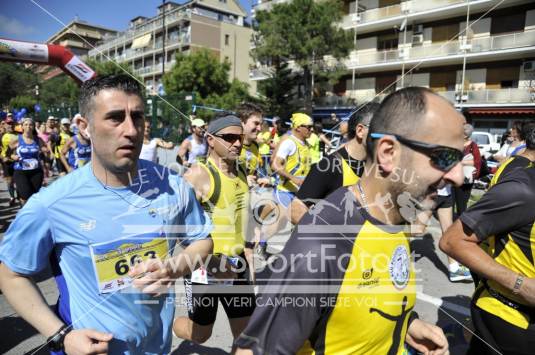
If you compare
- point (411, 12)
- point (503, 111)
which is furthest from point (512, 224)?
point (411, 12)

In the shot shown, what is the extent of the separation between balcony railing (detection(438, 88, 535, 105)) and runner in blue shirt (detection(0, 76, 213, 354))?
25135mm

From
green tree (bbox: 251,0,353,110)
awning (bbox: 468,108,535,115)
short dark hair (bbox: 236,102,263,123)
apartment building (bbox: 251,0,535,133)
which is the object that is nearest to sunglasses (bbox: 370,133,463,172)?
short dark hair (bbox: 236,102,263,123)

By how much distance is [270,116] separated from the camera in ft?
102

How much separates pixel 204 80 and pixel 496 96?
2517 centimetres

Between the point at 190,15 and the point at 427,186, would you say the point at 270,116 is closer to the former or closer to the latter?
the point at 190,15

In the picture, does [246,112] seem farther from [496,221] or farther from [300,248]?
[300,248]

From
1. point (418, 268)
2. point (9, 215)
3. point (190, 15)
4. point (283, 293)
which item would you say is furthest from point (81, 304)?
point (190, 15)

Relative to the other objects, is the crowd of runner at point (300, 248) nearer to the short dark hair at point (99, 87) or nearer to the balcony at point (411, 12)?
the short dark hair at point (99, 87)

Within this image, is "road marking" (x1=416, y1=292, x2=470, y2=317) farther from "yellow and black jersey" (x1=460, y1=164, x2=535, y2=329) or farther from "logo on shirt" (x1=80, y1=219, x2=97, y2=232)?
"logo on shirt" (x1=80, y1=219, x2=97, y2=232)

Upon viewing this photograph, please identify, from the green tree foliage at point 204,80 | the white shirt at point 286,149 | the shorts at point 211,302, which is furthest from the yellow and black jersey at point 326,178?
the green tree foliage at point 204,80

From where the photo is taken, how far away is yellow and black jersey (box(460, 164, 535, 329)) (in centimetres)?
187

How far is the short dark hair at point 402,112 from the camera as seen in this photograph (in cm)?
129

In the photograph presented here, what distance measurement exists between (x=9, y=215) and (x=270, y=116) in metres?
24.8

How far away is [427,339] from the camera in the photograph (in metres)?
1.56
